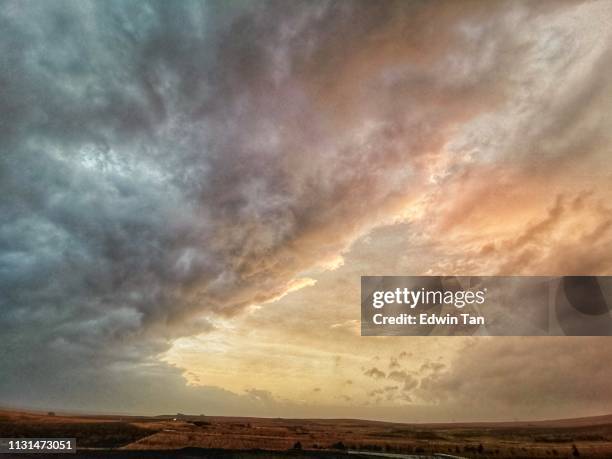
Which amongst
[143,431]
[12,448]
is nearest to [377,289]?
[143,431]

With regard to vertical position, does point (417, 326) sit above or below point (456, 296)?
below

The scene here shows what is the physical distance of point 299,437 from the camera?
109 feet

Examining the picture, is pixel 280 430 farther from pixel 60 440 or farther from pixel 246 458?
pixel 60 440

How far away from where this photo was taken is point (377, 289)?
2964 cm

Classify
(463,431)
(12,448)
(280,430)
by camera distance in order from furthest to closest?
(463,431) → (280,430) → (12,448)

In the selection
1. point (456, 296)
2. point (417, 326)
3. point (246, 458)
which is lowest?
point (246, 458)

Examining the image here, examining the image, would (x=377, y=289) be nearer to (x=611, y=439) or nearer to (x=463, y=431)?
(x=463, y=431)

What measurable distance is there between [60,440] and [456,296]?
2546 cm

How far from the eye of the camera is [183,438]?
102 ft

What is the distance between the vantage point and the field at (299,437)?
29125 millimetres

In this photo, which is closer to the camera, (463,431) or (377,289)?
(377,289)

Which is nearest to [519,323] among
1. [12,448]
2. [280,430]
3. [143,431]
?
[280,430]

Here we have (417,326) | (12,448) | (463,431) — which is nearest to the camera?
(12,448)

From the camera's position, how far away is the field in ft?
95.6
